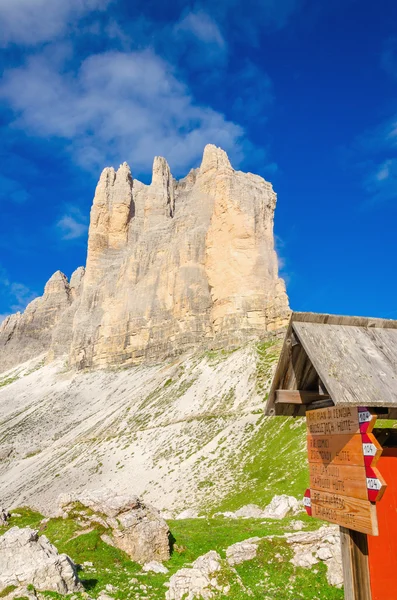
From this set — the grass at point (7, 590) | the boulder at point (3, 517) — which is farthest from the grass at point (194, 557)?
the boulder at point (3, 517)

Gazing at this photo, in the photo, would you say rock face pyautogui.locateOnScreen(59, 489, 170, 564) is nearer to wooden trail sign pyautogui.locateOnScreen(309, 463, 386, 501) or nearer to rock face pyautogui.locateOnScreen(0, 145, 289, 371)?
wooden trail sign pyautogui.locateOnScreen(309, 463, 386, 501)

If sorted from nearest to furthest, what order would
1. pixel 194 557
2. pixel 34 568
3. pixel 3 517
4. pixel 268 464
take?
pixel 34 568 → pixel 194 557 → pixel 3 517 → pixel 268 464

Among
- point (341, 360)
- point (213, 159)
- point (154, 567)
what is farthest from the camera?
point (213, 159)

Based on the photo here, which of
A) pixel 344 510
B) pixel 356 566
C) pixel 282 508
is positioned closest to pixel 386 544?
pixel 356 566

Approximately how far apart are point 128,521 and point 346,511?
10993 millimetres

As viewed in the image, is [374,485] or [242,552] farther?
[242,552]

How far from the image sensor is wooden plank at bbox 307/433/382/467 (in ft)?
21.5

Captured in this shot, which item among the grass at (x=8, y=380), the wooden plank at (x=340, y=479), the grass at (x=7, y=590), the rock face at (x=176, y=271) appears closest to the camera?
the wooden plank at (x=340, y=479)

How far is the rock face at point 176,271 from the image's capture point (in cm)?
10075

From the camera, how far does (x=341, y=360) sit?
25.1 feet

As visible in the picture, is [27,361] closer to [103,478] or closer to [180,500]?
A: [103,478]

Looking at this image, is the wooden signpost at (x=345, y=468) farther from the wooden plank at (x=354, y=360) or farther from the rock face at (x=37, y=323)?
the rock face at (x=37, y=323)

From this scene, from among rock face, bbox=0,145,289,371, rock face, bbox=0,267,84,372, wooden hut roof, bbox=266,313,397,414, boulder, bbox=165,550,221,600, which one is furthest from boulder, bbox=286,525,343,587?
rock face, bbox=0,267,84,372

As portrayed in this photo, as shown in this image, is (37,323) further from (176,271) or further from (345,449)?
(345,449)
